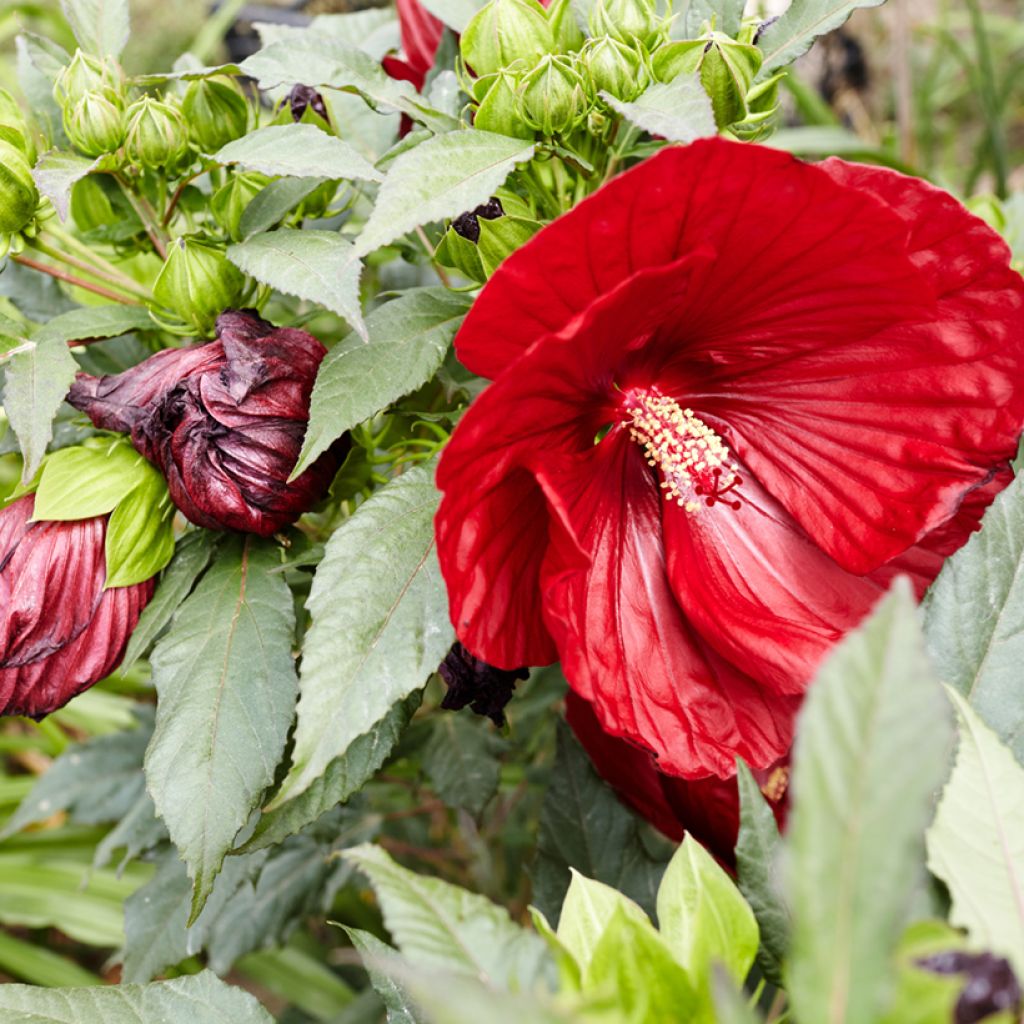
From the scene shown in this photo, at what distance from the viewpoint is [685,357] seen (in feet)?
2.16

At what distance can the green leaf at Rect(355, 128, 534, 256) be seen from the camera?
50cm

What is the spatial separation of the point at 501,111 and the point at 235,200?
19 cm

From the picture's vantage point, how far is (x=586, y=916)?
0.45 m

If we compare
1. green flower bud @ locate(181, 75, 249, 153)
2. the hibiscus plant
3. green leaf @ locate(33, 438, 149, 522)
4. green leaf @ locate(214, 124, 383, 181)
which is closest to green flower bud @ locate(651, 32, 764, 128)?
the hibiscus plant

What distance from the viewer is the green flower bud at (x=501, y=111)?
0.55 metres

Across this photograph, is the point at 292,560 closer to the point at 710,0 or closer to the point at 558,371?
the point at 558,371

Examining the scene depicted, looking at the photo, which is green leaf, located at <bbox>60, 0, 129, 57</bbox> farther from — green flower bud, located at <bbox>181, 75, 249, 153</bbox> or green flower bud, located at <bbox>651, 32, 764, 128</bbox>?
green flower bud, located at <bbox>651, 32, 764, 128</bbox>

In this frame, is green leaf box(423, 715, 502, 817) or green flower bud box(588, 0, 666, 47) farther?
green leaf box(423, 715, 502, 817)

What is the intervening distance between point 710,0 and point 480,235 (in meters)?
0.21

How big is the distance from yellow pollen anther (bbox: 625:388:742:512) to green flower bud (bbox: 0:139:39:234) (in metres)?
0.36

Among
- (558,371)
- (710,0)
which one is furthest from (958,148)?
(558,371)

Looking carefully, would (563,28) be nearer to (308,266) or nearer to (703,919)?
A: (308,266)

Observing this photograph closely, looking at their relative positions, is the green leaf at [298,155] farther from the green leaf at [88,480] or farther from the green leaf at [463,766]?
the green leaf at [463,766]

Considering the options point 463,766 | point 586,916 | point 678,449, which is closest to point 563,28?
point 678,449
